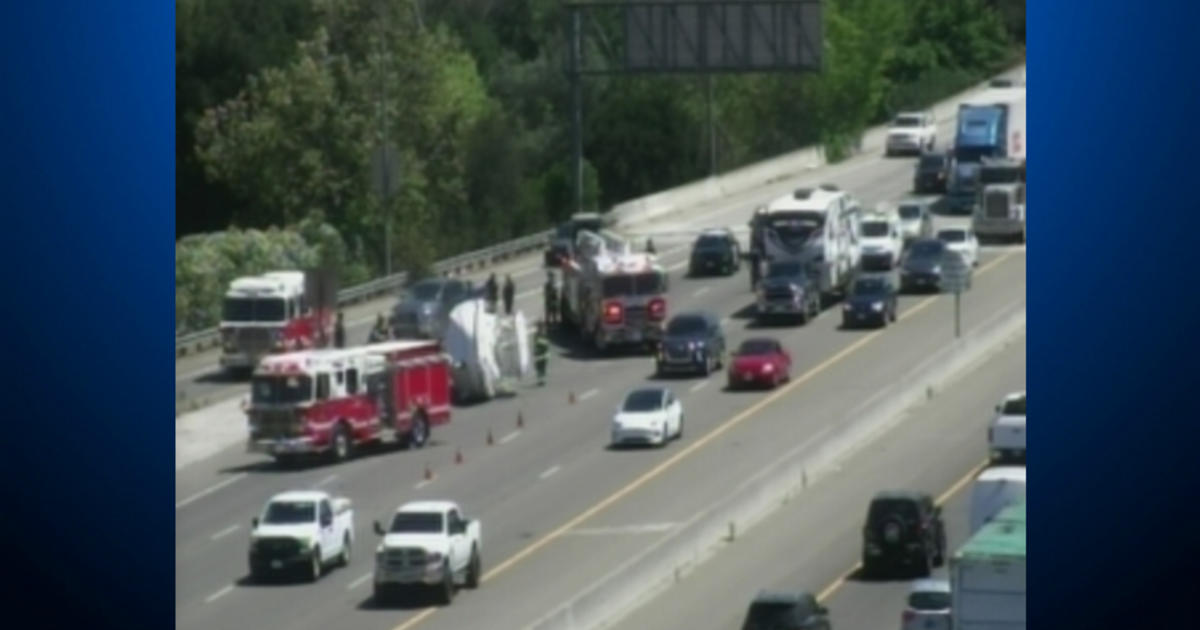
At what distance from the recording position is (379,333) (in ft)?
110

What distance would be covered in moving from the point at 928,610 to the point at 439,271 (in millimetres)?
21282

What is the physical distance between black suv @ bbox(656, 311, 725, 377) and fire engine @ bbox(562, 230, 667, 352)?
75cm

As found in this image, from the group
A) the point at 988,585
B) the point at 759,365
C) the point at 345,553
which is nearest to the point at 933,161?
the point at 759,365

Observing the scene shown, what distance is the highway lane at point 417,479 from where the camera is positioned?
24766 millimetres

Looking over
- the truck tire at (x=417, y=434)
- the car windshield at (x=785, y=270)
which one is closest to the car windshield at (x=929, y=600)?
the truck tire at (x=417, y=434)

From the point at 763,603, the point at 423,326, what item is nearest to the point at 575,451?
the point at 423,326

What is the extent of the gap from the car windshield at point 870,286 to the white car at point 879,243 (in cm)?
218

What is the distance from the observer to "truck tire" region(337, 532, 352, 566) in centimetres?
2400

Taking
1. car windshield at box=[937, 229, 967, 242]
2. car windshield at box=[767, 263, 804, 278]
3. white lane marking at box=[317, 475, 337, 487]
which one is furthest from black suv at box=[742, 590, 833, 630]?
car windshield at box=[937, 229, 967, 242]

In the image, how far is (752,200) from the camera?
46.1 m

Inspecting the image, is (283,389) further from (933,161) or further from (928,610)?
(933,161)

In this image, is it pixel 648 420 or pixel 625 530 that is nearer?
pixel 625 530
